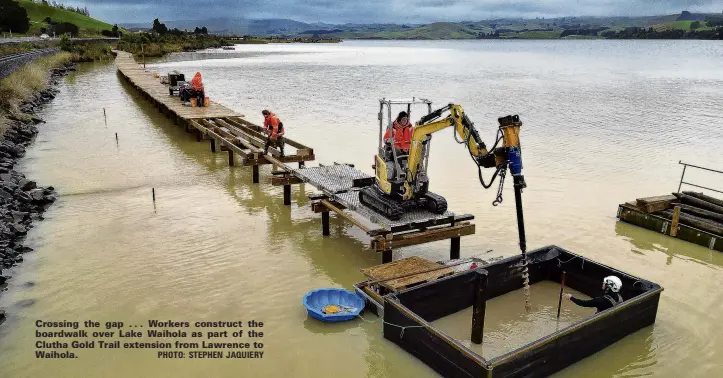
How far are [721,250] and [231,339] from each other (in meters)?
10.9

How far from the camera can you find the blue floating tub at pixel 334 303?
348 inches

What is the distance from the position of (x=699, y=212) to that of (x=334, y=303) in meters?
9.65

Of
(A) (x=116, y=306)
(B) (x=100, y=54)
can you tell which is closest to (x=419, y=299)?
(A) (x=116, y=306)

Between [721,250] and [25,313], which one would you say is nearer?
[25,313]

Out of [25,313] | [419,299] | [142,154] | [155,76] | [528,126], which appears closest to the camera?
[419,299]

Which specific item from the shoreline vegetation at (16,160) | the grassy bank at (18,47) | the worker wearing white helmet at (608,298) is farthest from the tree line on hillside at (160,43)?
the worker wearing white helmet at (608,298)

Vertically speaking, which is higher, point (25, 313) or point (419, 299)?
point (419, 299)

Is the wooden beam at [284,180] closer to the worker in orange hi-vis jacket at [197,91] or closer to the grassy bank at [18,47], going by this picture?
the worker in orange hi-vis jacket at [197,91]

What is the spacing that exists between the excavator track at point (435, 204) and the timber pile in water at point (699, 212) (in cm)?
632

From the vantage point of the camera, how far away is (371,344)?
27.5ft

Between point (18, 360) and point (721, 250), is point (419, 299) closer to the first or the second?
point (18, 360)

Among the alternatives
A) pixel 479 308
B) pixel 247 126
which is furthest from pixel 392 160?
pixel 247 126

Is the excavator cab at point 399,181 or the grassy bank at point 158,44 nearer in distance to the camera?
the excavator cab at point 399,181

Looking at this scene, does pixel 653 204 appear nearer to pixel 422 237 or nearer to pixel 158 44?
pixel 422 237
